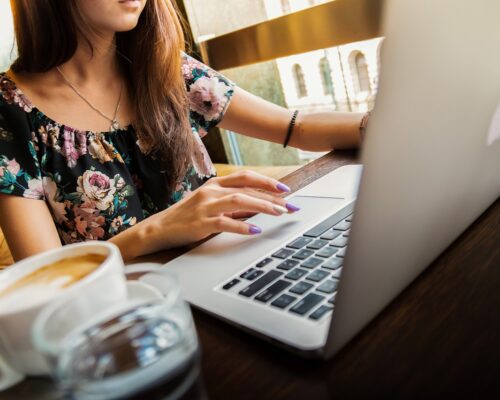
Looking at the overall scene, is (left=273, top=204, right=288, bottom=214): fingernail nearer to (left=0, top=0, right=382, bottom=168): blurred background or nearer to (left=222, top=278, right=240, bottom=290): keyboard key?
(left=222, top=278, right=240, bottom=290): keyboard key

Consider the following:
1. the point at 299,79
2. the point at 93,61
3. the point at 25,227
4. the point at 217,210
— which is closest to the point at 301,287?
the point at 217,210

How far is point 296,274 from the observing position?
396 millimetres

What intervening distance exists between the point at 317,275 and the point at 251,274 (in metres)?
0.07

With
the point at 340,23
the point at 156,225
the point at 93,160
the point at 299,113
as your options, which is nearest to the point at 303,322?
the point at 156,225

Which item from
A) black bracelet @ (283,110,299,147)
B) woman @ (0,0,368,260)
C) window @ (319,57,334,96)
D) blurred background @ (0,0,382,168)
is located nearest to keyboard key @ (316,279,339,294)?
woman @ (0,0,368,260)

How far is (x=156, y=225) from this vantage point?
2.07 ft

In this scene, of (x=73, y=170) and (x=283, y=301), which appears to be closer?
(x=283, y=301)

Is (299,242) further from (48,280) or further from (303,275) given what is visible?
(48,280)

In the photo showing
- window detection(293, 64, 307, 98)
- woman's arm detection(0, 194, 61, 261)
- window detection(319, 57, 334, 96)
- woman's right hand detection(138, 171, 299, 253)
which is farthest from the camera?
window detection(293, 64, 307, 98)

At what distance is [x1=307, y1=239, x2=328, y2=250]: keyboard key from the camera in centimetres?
45

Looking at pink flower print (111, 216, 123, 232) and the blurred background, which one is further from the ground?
Result: the blurred background

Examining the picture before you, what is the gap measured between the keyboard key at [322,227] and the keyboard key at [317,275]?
0.31ft

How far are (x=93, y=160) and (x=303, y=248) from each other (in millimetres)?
628

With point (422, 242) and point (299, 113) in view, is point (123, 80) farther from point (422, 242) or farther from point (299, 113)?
point (422, 242)
